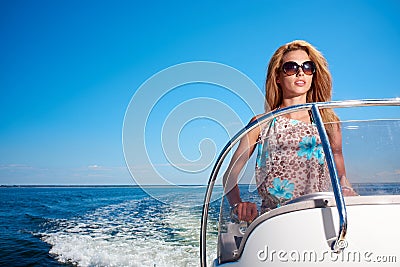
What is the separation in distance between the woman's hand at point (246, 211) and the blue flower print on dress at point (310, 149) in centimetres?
29

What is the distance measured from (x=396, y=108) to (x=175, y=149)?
3.02 ft

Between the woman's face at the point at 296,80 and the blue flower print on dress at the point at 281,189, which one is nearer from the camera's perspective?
→ the blue flower print on dress at the point at 281,189

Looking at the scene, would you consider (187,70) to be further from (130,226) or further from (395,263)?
(130,226)

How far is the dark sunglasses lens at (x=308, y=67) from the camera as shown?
7.25 feet

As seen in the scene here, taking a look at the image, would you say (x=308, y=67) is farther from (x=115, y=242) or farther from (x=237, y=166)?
(x=115, y=242)

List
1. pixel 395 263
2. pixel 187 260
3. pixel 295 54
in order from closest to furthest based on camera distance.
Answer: pixel 395 263 → pixel 295 54 → pixel 187 260

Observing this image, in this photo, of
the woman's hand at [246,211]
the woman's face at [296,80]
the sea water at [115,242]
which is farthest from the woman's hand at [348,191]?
the sea water at [115,242]

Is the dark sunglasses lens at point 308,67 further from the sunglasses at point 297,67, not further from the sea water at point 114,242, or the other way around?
the sea water at point 114,242

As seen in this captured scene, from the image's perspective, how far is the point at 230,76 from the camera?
1559 millimetres

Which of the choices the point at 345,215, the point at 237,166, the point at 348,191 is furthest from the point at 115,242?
the point at 345,215

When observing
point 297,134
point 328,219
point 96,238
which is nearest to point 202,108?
point 297,134

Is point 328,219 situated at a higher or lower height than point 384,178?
lower

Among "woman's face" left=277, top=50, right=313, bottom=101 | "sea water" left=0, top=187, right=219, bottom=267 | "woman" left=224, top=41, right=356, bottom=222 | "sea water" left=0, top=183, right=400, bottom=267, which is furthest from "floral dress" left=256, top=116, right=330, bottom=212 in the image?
"sea water" left=0, top=187, right=219, bottom=267

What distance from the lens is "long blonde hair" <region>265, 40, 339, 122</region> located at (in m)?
2.26
